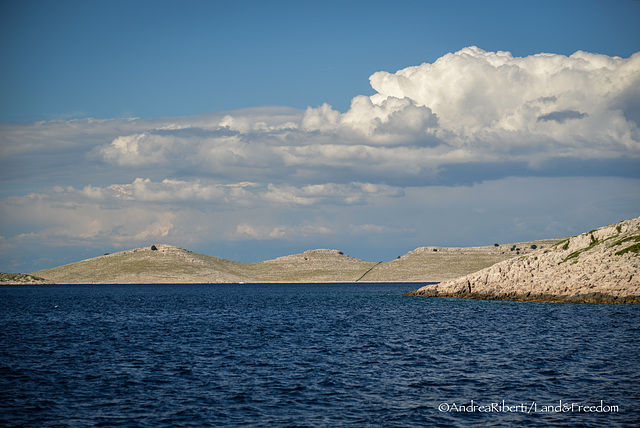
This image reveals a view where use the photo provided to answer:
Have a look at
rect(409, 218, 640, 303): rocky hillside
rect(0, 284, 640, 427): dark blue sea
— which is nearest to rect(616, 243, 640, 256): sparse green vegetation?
rect(409, 218, 640, 303): rocky hillside

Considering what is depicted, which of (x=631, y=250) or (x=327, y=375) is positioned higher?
(x=631, y=250)

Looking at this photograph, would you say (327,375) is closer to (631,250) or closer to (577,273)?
(577,273)

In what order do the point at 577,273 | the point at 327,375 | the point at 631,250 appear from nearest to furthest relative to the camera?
the point at 327,375 < the point at 631,250 < the point at 577,273

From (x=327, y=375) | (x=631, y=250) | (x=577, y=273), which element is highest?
(x=631, y=250)

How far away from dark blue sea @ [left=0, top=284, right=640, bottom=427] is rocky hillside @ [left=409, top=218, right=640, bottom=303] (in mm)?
28687

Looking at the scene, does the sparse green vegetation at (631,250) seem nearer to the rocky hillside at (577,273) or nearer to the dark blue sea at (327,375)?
the rocky hillside at (577,273)

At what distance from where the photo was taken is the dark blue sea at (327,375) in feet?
99.5

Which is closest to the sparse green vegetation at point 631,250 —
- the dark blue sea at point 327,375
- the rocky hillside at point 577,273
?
the rocky hillside at point 577,273

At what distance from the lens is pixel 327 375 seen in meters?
40.9

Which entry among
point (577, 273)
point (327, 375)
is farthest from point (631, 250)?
point (327, 375)

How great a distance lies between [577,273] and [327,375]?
84.8 metres

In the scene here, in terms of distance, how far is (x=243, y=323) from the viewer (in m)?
81.5

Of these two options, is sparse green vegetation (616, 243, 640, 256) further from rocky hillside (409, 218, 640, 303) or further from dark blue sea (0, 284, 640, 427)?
dark blue sea (0, 284, 640, 427)

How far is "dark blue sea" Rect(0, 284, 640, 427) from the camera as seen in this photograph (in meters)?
30.3
